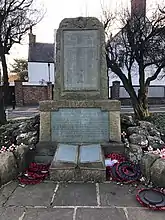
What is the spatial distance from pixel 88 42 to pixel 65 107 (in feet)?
4.64

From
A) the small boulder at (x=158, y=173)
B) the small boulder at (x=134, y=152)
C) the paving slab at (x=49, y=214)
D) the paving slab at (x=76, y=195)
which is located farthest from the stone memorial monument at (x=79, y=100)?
the paving slab at (x=49, y=214)

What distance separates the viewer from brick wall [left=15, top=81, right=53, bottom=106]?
2341cm

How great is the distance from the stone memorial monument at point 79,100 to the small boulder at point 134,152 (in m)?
0.30

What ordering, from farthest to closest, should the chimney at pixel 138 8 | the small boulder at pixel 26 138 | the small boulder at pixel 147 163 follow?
the chimney at pixel 138 8
the small boulder at pixel 26 138
the small boulder at pixel 147 163

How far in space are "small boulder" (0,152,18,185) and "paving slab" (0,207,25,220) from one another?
0.69 m

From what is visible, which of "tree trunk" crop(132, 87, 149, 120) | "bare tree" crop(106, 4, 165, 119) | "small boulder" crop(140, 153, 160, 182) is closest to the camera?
"small boulder" crop(140, 153, 160, 182)

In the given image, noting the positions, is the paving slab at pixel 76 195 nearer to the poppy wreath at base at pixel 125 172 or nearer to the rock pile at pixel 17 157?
the poppy wreath at base at pixel 125 172

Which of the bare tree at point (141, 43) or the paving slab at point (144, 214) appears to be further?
the bare tree at point (141, 43)

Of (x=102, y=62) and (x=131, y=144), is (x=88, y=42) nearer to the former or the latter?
(x=102, y=62)

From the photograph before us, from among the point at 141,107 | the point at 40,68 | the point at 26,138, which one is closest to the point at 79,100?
the point at 26,138

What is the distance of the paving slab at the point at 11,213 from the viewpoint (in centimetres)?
268

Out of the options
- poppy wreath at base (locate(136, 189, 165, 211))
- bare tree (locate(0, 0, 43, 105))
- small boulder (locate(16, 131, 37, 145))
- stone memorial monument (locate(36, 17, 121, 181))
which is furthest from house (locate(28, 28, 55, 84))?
poppy wreath at base (locate(136, 189, 165, 211))

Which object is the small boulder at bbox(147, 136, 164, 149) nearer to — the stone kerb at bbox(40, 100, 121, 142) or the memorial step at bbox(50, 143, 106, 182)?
the stone kerb at bbox(40, 100, 121, 142)

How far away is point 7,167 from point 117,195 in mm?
1620
